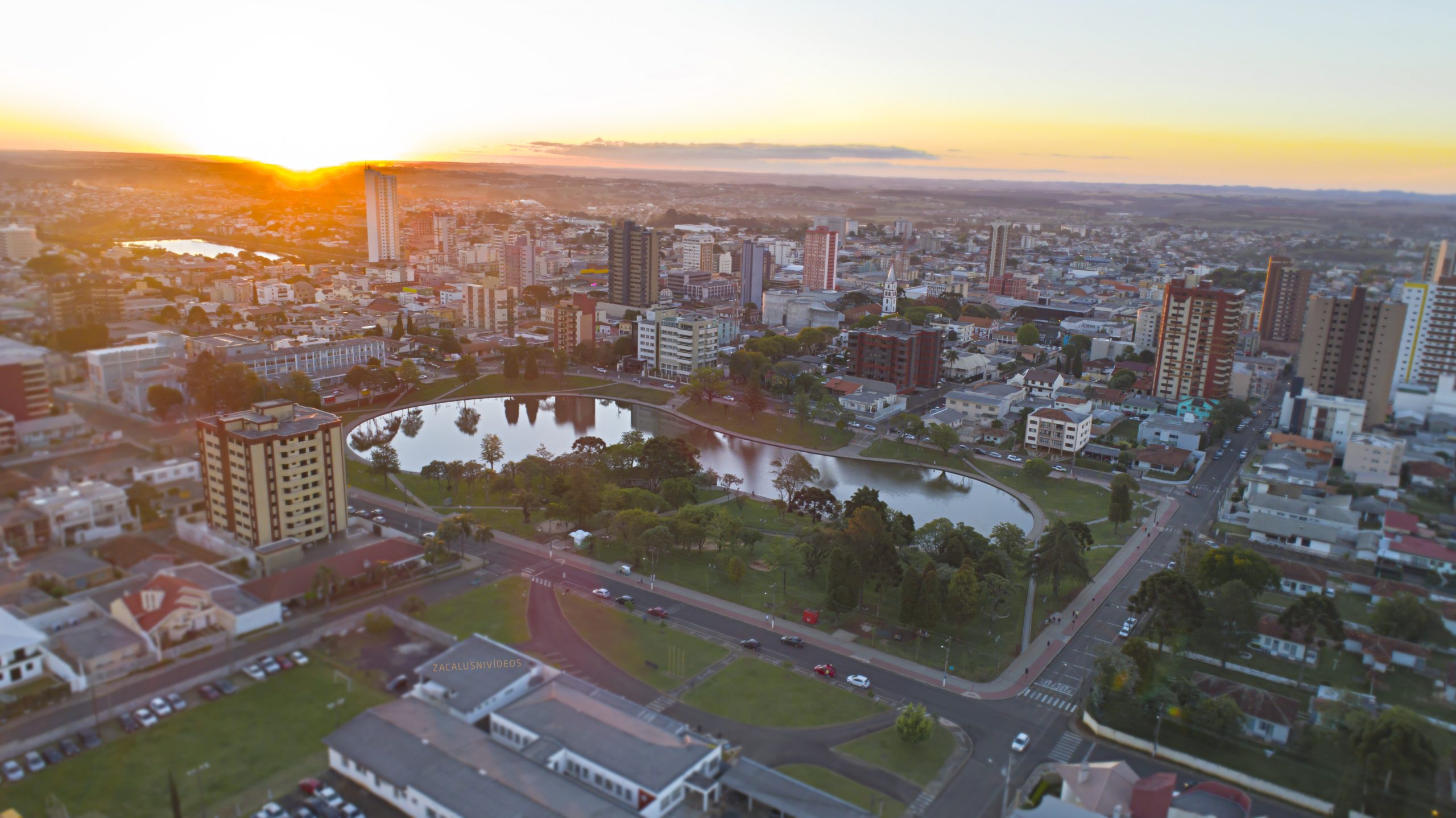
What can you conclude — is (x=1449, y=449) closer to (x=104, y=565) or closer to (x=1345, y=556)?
(x=1345, y=556)

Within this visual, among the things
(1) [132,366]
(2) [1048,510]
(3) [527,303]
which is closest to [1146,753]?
(2) [1048,510]

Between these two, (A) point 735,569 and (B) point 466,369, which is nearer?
(A) point 735,569

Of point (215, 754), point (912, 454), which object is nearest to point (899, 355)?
point (912, 454)

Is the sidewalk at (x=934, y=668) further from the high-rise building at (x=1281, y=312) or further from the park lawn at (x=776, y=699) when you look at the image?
the high-rise building at (x=1281, y=312)

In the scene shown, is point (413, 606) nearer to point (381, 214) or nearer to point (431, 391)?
point (431, 391)

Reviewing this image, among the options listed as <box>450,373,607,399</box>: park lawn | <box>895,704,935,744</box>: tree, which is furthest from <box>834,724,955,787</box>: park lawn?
<box>450,373,607,399</box>: park lawn

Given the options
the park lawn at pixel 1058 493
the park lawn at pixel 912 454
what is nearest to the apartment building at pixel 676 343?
the park lawn at pixel 912 454
